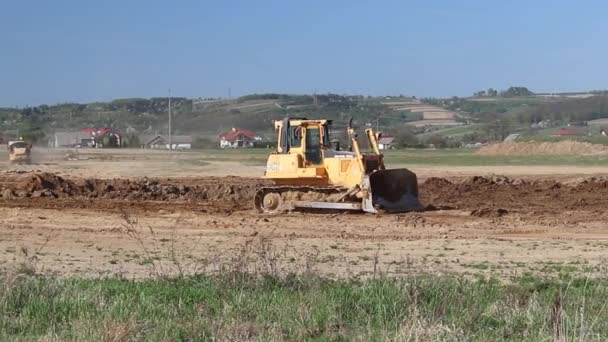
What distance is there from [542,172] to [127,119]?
351ft

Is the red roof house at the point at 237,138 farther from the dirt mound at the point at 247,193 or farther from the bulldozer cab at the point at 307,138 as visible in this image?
the bulldozer cab at the point at 307,138

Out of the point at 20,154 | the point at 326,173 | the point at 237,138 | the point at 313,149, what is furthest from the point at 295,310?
the point at 237,138

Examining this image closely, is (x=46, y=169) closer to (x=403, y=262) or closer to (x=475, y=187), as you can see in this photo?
(x=475, y=187)

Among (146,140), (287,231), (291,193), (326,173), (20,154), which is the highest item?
(326,173)

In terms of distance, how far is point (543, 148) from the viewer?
76250mm

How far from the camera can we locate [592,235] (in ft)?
74.6

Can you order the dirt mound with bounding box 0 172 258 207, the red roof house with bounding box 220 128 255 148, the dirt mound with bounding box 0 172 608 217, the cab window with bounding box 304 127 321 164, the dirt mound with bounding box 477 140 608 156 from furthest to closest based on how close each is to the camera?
1. the red roof house with bounding box 220 128 255 148
2. the dirt mound with bounding box 477 140 608 156
3. the dirt mound with bounding box 0 172 258 207
4. the dirt mound with bounding box 0 172 608 217
5. the cab window with bounding box 304 127 321 164

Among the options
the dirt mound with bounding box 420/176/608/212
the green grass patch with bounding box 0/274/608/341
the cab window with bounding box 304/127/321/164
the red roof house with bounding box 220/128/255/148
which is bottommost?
the red roof house with bounding box 220/128/255/148

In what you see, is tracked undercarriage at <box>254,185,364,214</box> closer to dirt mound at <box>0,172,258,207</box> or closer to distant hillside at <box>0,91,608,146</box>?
dirt mound at <box>0,172,258,207</box>

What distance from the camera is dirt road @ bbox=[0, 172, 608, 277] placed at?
16.4 meters

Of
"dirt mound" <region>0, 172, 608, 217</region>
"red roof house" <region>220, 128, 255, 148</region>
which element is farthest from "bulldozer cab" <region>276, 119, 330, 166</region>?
"red roof house" <region>220, 128, 255, 148</region>

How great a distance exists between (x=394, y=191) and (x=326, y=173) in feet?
6.57

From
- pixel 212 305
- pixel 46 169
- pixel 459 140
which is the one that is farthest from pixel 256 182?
pixel 459 140

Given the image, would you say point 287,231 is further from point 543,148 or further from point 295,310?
point 543,148
